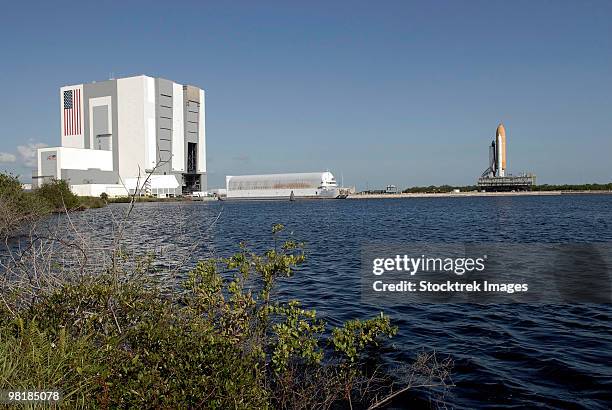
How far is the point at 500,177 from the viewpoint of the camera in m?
158

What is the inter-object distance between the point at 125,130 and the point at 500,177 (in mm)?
120499

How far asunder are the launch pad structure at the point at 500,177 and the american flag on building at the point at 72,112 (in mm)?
127516

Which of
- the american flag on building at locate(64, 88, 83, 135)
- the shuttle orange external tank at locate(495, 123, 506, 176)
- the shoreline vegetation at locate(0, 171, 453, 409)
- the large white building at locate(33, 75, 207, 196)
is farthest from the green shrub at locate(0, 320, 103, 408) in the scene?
the shuttle orange external tank at locate(495, 123, 506, 176)

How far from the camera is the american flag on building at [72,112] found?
126125 mm

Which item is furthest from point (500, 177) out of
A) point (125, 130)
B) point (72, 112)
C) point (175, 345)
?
point (175, 345)

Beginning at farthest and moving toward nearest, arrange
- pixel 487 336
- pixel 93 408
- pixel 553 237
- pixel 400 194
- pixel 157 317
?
pixel 400 194 < pixel 553 237 < pixel 487 336 < pixel 157 317 < pixel 93 408

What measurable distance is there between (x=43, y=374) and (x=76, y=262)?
3.77 metres

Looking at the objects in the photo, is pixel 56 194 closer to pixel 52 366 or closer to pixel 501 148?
pixel 52 366

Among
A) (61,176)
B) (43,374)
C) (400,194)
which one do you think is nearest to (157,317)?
(43,374)

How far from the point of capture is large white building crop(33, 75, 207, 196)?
387 ft

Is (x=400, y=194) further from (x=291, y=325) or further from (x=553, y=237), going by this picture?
(x=291, y=325)

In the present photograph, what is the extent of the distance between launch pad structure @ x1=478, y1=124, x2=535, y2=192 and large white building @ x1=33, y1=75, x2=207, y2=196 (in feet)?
325

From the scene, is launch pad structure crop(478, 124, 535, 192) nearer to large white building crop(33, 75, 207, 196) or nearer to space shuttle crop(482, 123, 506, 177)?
space shuttle crop(482, 123, 506, 177)

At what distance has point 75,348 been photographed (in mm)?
5801
